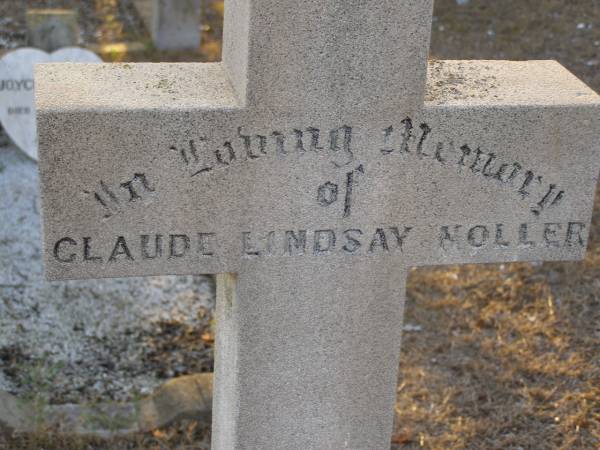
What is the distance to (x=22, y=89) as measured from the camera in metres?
7.07

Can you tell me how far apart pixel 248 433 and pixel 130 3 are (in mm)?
8135

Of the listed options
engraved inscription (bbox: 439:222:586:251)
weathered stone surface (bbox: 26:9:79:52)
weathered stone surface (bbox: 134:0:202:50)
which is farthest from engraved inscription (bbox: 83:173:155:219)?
weathered stone surface (bbox: 134:0:202:50)

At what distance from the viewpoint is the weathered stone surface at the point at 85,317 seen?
464 centimetres

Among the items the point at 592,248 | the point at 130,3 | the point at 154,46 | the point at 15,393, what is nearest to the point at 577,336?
the point at 592,248

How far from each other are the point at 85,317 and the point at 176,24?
4.52m

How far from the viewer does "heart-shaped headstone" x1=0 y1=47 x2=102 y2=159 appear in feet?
22.4

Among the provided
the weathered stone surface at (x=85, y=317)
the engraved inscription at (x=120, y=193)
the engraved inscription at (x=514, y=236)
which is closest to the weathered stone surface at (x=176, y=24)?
the weathered stone surface at (x=85, y=317)

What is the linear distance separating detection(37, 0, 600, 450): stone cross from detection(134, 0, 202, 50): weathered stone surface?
20.8 feet

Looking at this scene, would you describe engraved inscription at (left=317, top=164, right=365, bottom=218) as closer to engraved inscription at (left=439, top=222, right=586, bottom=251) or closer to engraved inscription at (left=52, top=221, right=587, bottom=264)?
engraved inscription at (left=52, top=221, right=587, bottom=264)

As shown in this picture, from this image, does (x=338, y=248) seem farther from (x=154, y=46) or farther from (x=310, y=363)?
(x=154, y=46)

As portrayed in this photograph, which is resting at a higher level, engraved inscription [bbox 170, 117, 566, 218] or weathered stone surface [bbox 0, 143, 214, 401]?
engraved inscription [bbox 170, 117, 566, 218]

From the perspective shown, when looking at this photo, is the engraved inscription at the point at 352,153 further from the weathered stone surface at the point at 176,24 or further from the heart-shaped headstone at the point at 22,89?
the weathered stone surface at the point at 176,24

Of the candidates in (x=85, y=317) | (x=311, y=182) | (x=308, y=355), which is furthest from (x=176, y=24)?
(x=311, y=182)

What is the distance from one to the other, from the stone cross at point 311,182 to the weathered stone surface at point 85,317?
1643 millimetres
